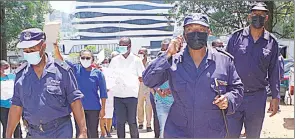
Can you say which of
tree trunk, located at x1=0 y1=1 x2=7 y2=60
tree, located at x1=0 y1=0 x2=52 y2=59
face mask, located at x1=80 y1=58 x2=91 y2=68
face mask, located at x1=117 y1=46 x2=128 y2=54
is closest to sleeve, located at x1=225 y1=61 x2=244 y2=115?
face mask, located at x1=80 y1=58 x2=91 y2=68

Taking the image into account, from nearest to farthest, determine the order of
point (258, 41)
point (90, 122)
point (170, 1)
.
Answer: point (258, 41), point (90, 122), point (170, 1)

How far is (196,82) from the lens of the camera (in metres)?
2.63

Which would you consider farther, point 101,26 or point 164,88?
point 101,26

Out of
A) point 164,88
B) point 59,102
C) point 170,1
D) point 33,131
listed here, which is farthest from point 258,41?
point 170,1

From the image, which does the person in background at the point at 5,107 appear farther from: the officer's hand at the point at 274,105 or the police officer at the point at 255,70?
the officer's hand at the point at 274,105

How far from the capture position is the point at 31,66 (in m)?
3.09

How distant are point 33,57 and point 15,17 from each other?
7.34 metres

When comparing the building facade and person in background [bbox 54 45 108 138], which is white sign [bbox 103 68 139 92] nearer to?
person in background [bbox 54 45 108 138]

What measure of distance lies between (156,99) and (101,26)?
20.3 ft

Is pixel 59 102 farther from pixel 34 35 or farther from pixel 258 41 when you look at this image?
pixel 258 41

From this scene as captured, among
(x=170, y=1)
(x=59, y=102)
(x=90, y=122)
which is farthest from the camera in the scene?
(x=170, y=1)

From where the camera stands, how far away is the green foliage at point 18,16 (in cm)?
964

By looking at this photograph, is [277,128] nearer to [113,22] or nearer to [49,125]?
[49,125]

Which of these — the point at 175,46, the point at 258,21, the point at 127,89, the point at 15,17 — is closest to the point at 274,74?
the point at 258,21
